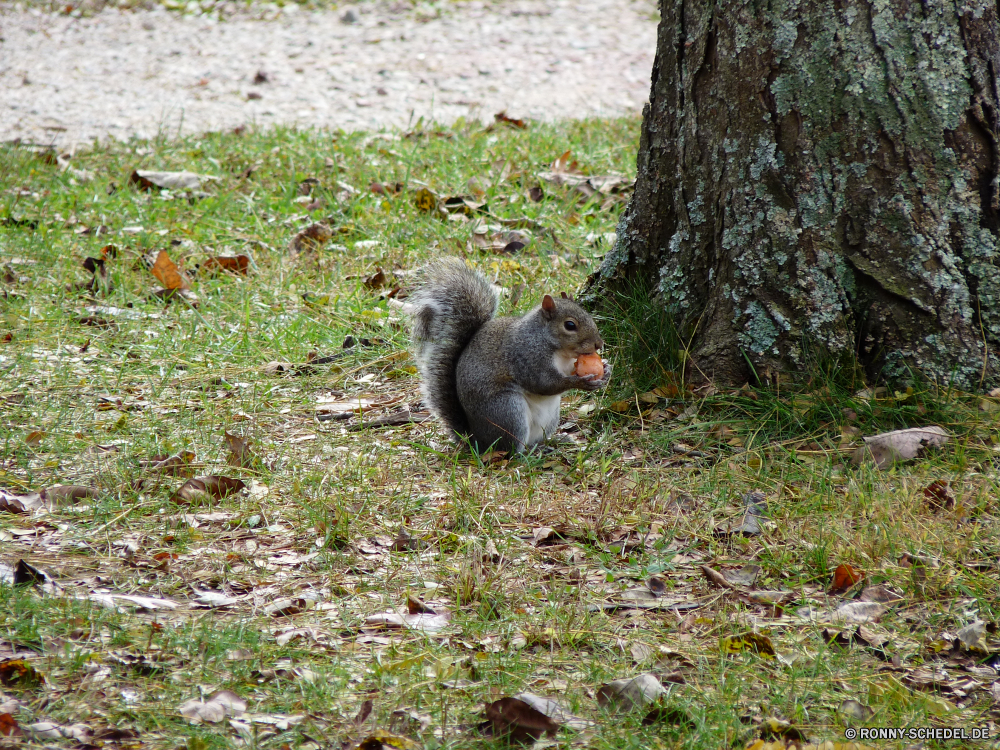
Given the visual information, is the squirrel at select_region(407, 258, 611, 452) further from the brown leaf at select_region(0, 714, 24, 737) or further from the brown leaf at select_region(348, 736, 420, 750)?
the brown leaf at select_region(0, 714, 24, 737)

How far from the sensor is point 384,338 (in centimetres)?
367

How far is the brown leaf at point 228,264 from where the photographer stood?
4.27 m

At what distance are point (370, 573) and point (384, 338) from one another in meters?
1.59

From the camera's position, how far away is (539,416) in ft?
9.64

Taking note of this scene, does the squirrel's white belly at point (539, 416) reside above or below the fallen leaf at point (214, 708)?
above

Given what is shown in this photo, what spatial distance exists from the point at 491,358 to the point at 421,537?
2.49 feet

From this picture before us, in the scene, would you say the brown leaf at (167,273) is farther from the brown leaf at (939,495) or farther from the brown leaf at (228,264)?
the brown leaf at (939,495)

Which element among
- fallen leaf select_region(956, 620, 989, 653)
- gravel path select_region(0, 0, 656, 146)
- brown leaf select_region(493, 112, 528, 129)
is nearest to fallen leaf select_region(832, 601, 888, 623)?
fallen leaf select_region(956, 620, 989, 653)

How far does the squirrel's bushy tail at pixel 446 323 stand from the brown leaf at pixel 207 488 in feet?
2.25

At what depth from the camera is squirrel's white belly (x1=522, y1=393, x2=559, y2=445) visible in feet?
9.62

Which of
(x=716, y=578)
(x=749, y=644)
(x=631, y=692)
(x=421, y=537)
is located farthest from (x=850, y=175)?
(x=631, y=692)

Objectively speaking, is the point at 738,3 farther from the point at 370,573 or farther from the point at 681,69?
the point at 370,573

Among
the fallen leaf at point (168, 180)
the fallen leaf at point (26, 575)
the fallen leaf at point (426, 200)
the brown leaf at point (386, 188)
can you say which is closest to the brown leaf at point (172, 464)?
the fallen leaf at point (26, 575)

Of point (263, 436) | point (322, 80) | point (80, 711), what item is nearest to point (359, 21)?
point (322, 80)
